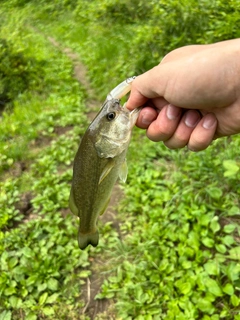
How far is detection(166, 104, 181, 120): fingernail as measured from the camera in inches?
80.1

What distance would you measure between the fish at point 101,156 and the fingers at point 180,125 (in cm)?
13

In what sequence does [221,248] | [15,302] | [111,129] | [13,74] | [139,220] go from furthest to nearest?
1. [13,74]
2. [139,220]
3. [15,302]
4. [221,248]
5. [111,129]

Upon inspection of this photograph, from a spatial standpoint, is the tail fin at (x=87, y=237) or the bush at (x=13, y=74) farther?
the bush at (x=13, y=74)

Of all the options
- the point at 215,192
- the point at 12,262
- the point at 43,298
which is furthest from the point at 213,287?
the point at 12,262

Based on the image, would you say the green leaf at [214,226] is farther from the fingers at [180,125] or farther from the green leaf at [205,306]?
the fingers at [180,125]

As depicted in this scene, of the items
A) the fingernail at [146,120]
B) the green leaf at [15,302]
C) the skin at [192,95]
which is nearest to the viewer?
the skin at [192,95]

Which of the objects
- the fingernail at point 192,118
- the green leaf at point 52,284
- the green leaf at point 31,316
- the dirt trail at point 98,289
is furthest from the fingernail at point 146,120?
the green leaf at point 31,316

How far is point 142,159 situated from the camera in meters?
4.23

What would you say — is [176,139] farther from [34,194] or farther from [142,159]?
[34,194]

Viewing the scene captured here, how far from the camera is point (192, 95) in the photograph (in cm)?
183

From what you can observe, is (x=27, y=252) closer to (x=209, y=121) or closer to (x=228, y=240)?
(x=228, y=240)

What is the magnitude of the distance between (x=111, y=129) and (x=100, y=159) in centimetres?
22

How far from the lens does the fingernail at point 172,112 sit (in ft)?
6.68

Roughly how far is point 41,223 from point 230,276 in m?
2.18
